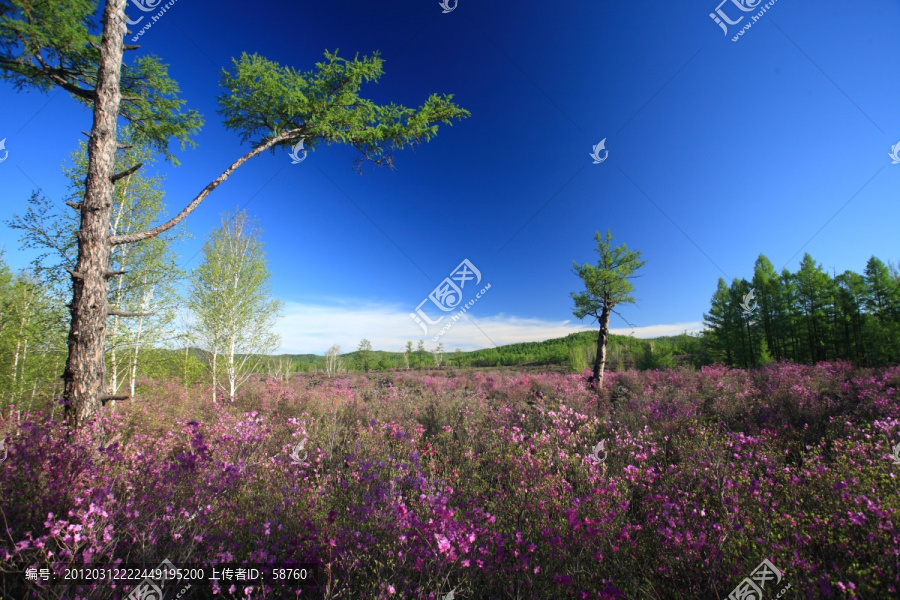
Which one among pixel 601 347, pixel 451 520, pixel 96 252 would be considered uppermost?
pixel 96 252

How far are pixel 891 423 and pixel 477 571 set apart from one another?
6.02m

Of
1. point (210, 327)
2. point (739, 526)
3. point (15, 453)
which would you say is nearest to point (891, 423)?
point (739, 526)

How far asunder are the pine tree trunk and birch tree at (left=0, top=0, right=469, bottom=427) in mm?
12

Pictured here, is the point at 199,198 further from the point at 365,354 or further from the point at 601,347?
the point at 365,354

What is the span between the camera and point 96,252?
13.9 ft

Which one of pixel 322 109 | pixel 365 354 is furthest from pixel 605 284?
pixel 365 354

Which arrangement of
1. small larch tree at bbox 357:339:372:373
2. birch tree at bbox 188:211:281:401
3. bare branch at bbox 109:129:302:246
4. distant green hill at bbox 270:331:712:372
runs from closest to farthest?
bare branch at bbox 109:129:302:246
birch tree at bbox 188:211:281:401
distant green hill at bbox 270:331:712:372
small larch tree at bbox 357:339:372:373

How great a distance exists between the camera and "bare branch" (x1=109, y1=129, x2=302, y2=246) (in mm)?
4583

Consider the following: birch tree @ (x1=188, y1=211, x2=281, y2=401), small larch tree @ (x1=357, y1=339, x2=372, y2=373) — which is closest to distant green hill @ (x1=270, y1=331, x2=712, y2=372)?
small larch tree @ (x1=357, y1=339, x2=372, y2=373)

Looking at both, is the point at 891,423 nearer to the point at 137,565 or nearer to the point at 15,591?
the point at 137,565

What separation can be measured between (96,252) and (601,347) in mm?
15730

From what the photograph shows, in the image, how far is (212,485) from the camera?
2887 mm

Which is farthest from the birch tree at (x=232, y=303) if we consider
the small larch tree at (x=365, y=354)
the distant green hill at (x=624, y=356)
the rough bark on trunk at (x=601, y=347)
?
the small larch tree at (x=365, y=354)

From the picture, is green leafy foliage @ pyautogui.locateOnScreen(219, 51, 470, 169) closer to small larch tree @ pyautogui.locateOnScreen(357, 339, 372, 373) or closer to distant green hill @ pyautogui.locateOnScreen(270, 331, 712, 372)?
distant green hill @ pyautogui.locateOnScreen(270, 331, 712, 372)
